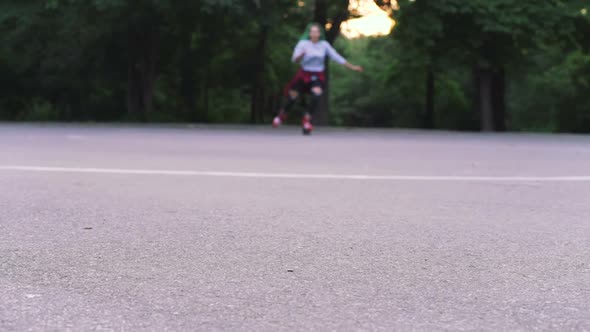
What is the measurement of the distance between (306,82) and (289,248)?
10873mm

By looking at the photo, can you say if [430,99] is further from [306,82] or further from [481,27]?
[306,82]

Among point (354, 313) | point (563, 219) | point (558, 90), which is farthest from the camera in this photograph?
point (558, 90)

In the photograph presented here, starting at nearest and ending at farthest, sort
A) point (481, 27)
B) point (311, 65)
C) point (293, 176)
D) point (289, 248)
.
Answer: point (289, 248) → point (293, 176) → point (311, 65) → point (481, 27)

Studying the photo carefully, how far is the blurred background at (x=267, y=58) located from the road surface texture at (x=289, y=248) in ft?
43.9

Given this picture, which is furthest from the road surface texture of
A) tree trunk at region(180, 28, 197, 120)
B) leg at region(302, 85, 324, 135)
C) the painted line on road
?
tree trunk at region(180, 28, 197, 120)

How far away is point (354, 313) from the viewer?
2895 millimetres

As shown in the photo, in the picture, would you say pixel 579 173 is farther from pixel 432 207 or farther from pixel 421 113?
pixel 421 113

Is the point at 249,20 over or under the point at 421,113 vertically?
over

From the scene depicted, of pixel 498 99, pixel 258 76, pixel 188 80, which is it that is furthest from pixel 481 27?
pixel 188 80

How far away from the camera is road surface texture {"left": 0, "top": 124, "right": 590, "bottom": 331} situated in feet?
9.49

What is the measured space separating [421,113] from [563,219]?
3911 cm

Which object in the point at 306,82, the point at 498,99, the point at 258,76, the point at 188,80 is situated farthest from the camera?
the point at 188,80

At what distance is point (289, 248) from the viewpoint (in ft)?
13.2

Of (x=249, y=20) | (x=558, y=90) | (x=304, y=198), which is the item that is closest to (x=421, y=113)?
(x=558, y=90)
